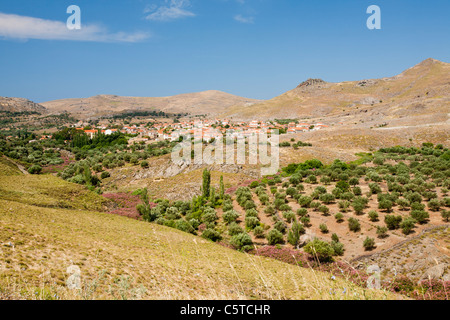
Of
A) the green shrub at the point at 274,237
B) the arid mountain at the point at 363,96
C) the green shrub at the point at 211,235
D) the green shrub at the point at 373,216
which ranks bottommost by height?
the green shrub at the point at 211,235

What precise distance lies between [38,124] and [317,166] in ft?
617

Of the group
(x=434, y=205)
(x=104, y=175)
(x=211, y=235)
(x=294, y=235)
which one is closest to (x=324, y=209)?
(x=294, y=235)

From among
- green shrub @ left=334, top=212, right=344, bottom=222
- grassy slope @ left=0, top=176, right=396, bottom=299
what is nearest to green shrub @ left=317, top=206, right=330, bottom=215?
green shrub @ left=334, top=212, right=344, bottom=222

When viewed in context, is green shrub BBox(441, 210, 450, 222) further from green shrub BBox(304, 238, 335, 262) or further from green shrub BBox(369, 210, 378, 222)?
green shrub BBox(304, 238, 335, 262)

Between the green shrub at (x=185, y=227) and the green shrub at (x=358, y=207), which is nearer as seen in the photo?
the green shrub at (x=358, y=207)

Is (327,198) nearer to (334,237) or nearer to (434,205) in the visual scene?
(334,237)

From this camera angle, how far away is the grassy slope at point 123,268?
581 centimetres

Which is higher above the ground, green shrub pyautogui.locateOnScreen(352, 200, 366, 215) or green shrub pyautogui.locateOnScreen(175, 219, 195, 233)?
green shrub pyautogui.locateOnScreen(352, 200, 366, 215)

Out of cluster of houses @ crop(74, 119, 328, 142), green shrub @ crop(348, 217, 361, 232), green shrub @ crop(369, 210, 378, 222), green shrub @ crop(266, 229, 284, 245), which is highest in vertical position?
cluster of houses @ crop(74, 119, 328, 142)

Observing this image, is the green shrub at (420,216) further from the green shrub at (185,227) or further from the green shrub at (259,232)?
the green shrub at (185,227)

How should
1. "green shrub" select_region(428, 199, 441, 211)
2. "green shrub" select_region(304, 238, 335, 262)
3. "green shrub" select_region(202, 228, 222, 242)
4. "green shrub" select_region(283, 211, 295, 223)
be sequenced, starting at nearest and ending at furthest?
"green shrub" select_region(304, 238, 335, 262) → "green shrub" select_region(428, 199, 441, 211) → "green shrub" select_region(202, 228, 222, 242) → "green shrub" select_region(283, 211, 295, 223)

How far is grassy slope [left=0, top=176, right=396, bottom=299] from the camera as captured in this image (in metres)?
5.81

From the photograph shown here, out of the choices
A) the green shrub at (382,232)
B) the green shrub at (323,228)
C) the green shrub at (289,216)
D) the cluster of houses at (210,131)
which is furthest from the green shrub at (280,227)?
the cluster of houses at (210,131)

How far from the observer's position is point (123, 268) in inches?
397
